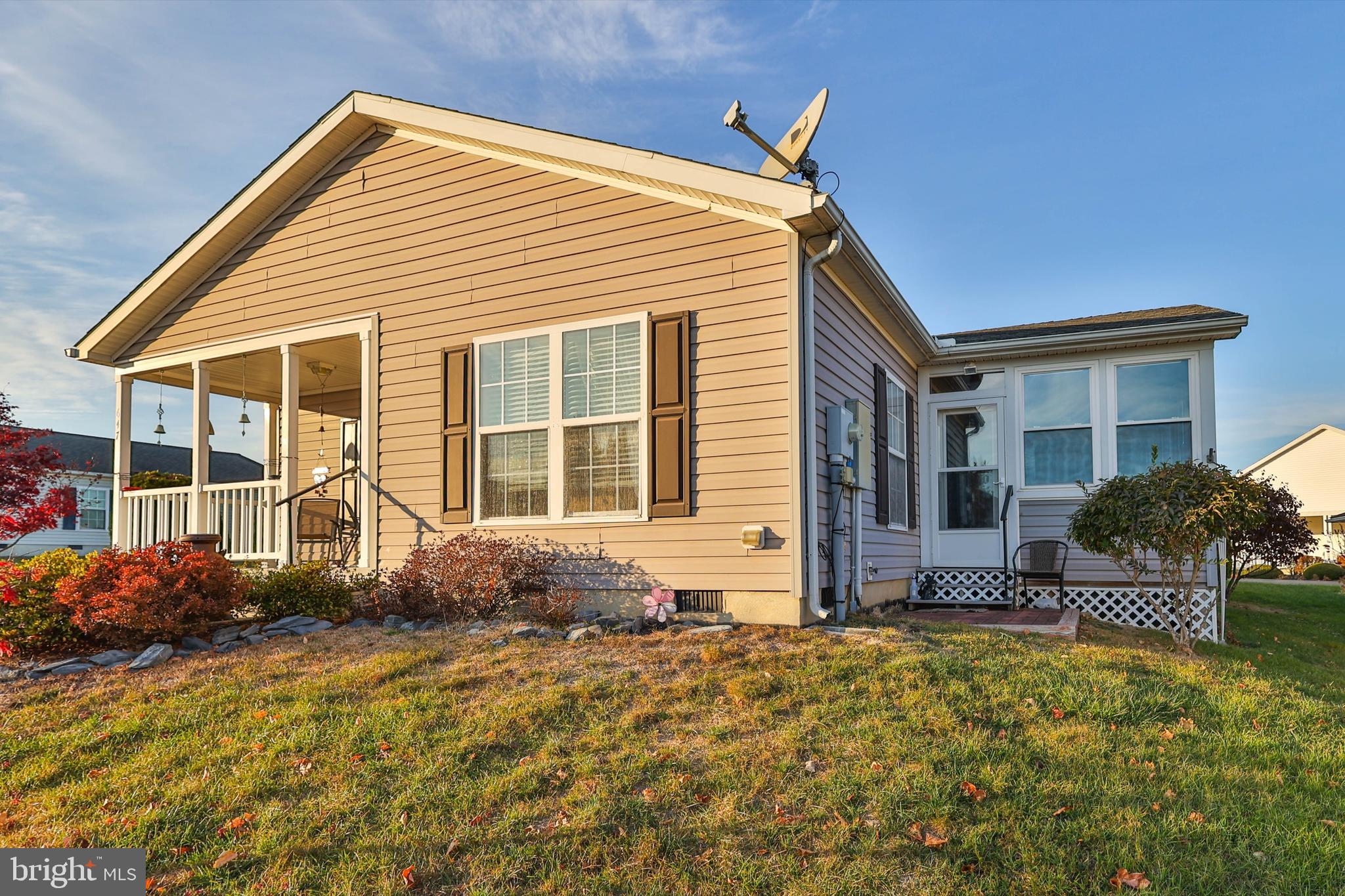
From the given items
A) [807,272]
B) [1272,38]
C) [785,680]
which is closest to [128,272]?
[807,272]

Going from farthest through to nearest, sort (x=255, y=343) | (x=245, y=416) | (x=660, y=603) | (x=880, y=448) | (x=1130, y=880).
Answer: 1. (x=245, y=416)
2. (x=255, y=343)
3. (x=880, y=448)
4. (x=660, y=603)
5. (x=1130, y=880)

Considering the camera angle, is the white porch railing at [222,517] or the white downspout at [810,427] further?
the white porch railing at [222,517]

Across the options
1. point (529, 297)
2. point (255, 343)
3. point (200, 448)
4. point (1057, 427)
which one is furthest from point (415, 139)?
point (1057, 427)

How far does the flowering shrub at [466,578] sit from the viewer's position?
686 cm

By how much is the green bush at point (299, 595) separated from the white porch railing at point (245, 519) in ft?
5.06

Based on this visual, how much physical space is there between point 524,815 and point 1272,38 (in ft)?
41.9

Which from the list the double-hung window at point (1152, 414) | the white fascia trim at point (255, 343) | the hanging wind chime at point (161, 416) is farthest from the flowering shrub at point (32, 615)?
the double-hung window at point (1152, 414)

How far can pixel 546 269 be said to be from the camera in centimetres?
765

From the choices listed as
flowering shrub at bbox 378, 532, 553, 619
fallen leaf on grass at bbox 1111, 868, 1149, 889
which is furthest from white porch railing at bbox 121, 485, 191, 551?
fallen leaf on grass at bbox 1111, 868, 1149, 889

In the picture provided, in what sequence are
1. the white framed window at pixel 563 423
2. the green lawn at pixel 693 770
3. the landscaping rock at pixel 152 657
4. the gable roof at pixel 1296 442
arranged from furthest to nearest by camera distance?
the gable roof at pixel 1296 442 → the white framed window at pixel 563 423 → the landscaping rock at pixel 152 657 → the green lawn at pixel 693 770

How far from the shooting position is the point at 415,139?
8.45 meters

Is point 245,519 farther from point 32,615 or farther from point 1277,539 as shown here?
point 1277,539

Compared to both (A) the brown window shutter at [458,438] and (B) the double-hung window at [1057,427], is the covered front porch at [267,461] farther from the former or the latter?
(B) the double-hung window at [1057,427]

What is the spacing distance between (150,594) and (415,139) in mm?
4912
